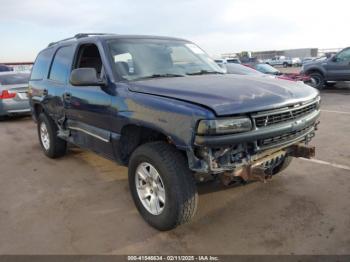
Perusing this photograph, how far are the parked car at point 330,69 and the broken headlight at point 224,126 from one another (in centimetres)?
1250

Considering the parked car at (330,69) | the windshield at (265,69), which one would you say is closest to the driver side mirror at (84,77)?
the windshield at (265,69)

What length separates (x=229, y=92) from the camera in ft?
9.86

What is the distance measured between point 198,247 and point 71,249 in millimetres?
1159

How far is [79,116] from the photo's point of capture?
4.39 metres

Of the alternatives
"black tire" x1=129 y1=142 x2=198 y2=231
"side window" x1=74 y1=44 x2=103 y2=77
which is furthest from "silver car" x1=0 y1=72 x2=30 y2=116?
"black tire" x1=129 y1=142 x2=198 y2=231

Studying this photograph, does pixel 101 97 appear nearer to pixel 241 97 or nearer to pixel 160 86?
pixel 160 86

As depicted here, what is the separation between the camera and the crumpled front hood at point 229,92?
2.81 meters

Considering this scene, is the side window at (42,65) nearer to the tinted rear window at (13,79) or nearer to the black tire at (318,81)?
the tinted rear window at (13,79)

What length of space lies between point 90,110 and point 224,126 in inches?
78.0

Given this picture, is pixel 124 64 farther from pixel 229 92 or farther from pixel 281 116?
pixel 281 116

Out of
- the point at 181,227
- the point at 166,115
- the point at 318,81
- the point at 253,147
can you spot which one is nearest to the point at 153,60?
the point at 166,115

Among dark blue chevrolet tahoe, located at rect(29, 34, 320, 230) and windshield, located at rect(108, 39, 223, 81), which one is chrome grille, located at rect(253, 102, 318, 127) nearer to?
dark blue chevrolet tahoe, located at rect(29, 34, 320, 230)

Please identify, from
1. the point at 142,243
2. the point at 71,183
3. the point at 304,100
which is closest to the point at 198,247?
the point at 142,243

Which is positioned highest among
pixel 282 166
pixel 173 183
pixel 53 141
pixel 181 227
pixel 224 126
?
pixel 224 126
